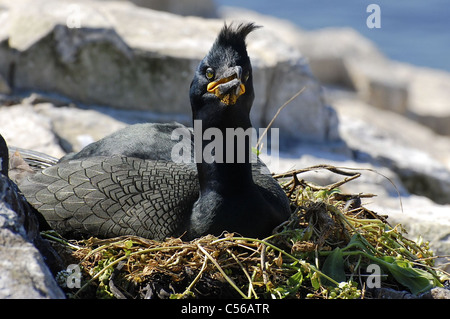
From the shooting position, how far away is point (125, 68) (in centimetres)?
953

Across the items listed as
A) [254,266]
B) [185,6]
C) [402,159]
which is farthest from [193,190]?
[185,6]

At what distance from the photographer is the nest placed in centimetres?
441

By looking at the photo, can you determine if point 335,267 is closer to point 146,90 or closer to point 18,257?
point 18,257

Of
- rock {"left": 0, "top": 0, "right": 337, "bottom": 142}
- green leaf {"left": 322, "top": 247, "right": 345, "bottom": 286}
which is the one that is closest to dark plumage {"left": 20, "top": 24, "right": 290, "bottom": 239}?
green leaf {"left": 322, "top": 247, "right": 345, "bottom": 286}

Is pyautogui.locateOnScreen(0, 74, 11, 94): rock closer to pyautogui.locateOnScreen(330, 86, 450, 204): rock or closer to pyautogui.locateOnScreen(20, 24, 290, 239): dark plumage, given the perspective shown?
pyautogui.locateOnScreen(20, 24, 290, 239): dark plumage

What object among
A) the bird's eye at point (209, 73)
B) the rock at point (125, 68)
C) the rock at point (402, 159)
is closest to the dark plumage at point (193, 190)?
the bird's eye at point (209, 73)

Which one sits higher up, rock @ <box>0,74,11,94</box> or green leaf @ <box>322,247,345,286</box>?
rock @ <box>0,74,11,94</box>

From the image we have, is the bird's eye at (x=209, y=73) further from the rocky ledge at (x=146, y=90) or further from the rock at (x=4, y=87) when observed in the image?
the rock at (x=4, y=87)

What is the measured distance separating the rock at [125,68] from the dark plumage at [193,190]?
439 cm

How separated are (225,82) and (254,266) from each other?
3.82ft

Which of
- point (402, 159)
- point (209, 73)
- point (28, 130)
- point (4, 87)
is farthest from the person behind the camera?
point (402, 159)

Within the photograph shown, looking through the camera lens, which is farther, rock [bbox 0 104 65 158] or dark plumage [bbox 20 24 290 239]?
rock [bbox 0 104 65 158]
